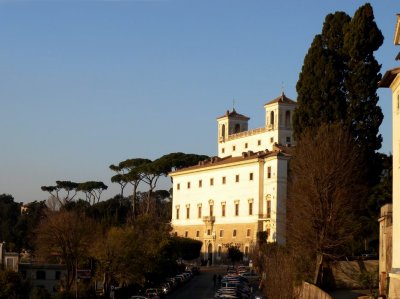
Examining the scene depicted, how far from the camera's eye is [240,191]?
304ft

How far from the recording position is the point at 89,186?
116938 mm

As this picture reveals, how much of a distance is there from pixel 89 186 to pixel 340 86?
236ft

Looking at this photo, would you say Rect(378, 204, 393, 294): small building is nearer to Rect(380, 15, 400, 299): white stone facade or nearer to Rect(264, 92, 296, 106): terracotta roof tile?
Rect(380, 15, 400, 299): white stone facade

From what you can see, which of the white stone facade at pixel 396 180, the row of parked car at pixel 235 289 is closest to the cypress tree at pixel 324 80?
the row of parked car at pixel 235 289

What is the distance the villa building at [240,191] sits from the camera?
86375 mm

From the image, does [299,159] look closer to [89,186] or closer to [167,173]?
[167,173]

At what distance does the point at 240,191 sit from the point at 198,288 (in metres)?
31.2

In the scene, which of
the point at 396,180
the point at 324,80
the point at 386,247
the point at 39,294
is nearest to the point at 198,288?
the point at 39,294

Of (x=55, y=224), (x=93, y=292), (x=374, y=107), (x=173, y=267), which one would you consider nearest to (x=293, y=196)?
(x=374, y=107)

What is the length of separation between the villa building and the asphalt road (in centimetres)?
1159

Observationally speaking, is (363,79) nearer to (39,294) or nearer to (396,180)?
(396,180)

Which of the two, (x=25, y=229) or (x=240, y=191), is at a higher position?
(x=240, y=191)

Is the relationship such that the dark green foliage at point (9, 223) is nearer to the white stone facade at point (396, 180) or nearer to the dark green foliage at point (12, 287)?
the dark green foliage at point (12, 287)

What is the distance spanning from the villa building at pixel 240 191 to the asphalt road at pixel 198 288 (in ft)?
38.0
